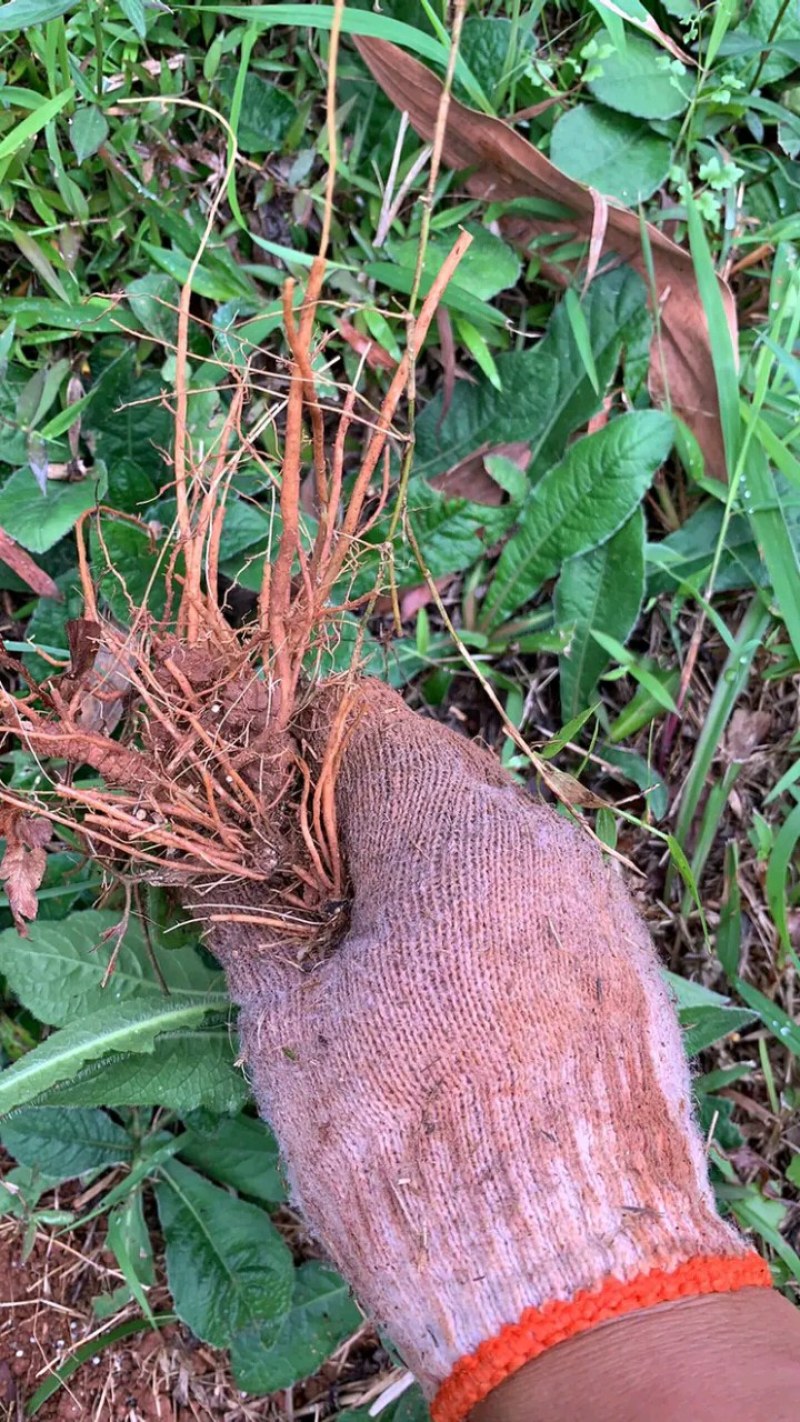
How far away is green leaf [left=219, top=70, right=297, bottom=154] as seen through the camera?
1.65m

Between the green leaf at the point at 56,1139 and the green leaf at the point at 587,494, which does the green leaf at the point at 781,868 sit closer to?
the green leaf at the point at 587,494

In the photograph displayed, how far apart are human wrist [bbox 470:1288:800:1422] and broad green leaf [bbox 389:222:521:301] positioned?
1509 millimetres

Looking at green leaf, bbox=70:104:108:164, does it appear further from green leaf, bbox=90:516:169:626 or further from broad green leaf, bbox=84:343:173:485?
green leaf, bbox=90:516:169:626

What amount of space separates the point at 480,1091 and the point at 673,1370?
12.3 inches

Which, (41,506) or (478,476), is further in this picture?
(478,476)

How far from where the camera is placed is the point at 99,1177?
1689 mm

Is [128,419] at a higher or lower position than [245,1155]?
higher

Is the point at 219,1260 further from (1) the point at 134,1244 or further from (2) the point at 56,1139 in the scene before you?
(2) the point at 56,1139

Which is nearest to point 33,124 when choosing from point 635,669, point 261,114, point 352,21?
point 261,114

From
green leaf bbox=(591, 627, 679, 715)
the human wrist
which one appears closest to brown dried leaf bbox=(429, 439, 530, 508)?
green leaf bbox=(591, 627, 679, 715)

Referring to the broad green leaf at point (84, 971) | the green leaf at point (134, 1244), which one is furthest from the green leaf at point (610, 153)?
the green leaf at point (134, 1244)

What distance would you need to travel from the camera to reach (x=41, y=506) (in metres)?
1.53

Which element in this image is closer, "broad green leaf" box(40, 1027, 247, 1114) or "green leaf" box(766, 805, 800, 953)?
"broad green leaf" box(40, 1027, 247, 1114)

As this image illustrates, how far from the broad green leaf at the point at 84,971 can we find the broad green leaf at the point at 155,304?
94cm
